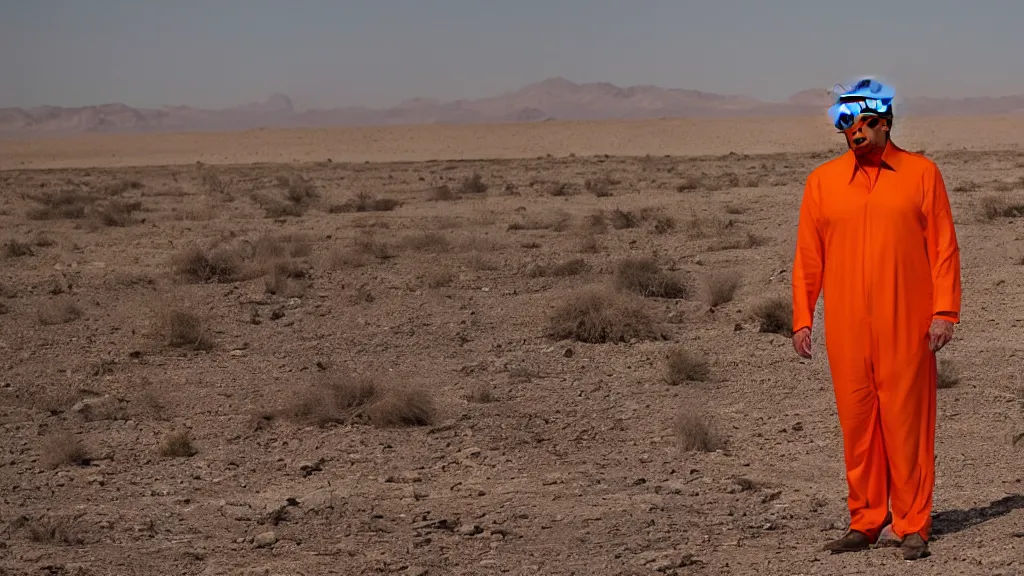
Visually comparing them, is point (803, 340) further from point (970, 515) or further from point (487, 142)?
point (487, 142)

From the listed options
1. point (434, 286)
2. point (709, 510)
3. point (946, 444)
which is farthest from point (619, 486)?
point (434, 286)

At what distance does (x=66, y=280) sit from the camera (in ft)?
57.9

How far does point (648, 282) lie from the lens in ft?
51.1

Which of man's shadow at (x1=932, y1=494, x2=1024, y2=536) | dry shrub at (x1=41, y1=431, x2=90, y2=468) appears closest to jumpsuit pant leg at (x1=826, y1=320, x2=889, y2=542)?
man's shadow at (x1=932, y1=494, x2=1024, y2=536)

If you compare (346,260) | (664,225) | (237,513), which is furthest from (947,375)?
(664,225)

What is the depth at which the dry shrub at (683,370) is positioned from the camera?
1102cm

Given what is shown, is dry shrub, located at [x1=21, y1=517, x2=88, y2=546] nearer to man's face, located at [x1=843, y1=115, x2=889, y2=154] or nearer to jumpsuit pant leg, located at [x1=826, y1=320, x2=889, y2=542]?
jumpsuit pant leg, located at [x1=826, y1=320, x2=889, y2=542]

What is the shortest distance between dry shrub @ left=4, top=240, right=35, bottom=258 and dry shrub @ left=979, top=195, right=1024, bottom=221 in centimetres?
1601

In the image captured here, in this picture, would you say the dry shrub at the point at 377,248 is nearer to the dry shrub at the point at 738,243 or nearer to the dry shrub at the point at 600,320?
the dry shrub at the point at 738,243

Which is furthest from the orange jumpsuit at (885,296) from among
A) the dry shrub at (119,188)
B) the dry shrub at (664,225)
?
the dry shrub at (119,188)

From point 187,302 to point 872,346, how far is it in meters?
11.4

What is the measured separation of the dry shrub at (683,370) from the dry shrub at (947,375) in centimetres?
198

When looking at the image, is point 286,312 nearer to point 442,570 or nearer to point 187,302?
point 187,302

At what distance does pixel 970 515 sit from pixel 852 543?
1.09 metres
